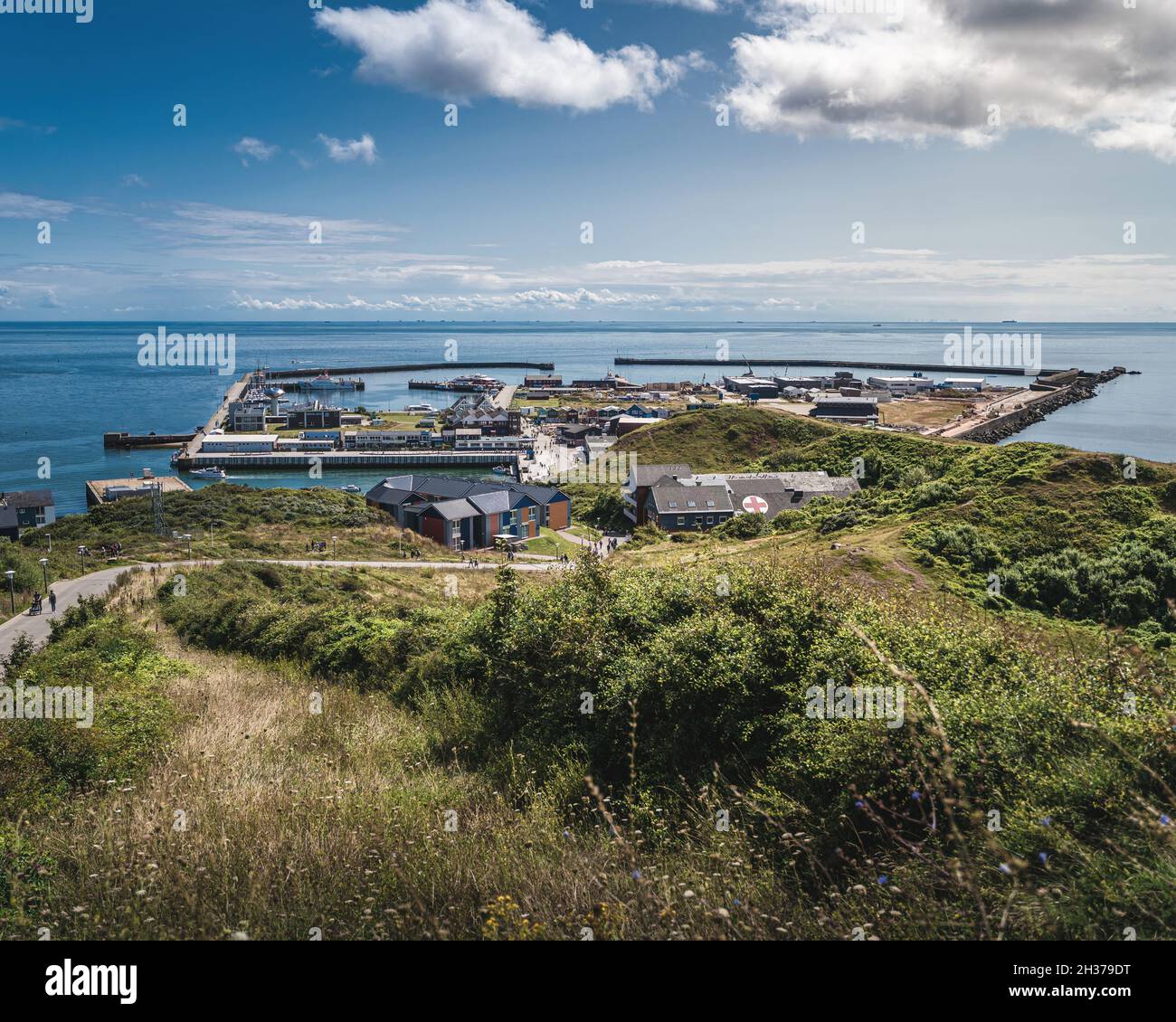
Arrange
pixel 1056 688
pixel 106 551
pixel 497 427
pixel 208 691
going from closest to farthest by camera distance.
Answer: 1. pixel 1056 688
2. pixel 208 691
3. pixel 106 551
4. pixel 497 427

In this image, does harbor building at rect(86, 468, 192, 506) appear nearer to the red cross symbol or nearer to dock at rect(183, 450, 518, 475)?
dock at rect(183, 450, 518, 475)

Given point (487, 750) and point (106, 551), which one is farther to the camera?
point (106, 551)

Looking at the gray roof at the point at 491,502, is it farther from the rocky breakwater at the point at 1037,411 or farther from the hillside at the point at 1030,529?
the rocky breakwater at the point at 1037,411

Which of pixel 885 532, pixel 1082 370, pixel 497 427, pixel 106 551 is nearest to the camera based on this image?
pixel 885 532

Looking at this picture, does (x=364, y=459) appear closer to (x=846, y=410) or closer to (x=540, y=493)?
(x=540, y=493)

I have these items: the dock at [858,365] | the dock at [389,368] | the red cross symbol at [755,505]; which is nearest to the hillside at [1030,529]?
the red cross symbol at [755,505]

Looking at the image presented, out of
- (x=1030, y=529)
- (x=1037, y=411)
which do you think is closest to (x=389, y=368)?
(x=1037, y=411)
